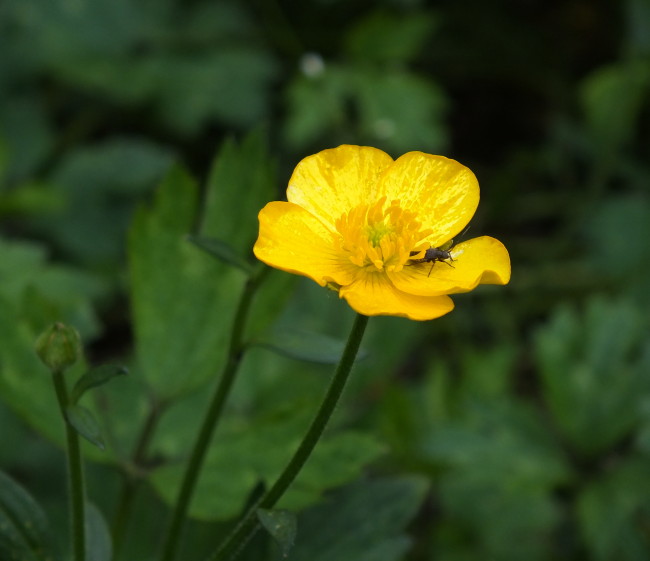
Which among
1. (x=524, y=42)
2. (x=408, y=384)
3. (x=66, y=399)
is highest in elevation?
(x=524, y=42)

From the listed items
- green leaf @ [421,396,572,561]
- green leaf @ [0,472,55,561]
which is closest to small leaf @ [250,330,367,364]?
green leaf @ [0,472,55,561]

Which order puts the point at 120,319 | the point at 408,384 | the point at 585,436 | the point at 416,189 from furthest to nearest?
the point at 120,319 → the point at 408,384 → the point at 585,436 → the point at 416,189

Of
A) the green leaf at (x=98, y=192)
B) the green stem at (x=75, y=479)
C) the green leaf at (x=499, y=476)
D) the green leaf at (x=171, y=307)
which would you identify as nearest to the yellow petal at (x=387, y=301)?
the green stem at (x=75, y=479)

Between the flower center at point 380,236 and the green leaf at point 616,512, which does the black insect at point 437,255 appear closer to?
the flower center at point 380,236

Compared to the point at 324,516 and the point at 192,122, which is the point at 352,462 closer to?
the point at 324,516

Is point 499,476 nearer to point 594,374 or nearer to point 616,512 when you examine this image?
point 616,512

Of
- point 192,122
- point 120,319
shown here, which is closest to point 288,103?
point 192,122
